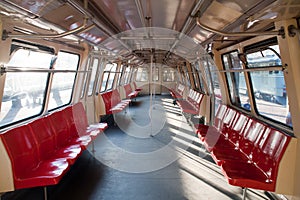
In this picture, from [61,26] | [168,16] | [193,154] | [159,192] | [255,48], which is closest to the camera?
[61,26]

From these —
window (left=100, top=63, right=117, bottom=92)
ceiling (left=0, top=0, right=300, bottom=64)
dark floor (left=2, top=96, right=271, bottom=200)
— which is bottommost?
dark floor (left=2, top=96, right=271, bottom=200)

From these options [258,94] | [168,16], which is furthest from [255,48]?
[168,16]

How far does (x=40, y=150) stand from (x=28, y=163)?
1.06 feet

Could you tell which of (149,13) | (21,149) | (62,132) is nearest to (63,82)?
(62,132)

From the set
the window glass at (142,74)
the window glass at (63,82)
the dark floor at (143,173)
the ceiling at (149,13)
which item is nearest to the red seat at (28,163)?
the dark floor at (143,173)

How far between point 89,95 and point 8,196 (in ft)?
13.4

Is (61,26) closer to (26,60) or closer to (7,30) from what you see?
(7,30)

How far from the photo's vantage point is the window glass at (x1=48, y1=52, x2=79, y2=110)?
15.4 feet

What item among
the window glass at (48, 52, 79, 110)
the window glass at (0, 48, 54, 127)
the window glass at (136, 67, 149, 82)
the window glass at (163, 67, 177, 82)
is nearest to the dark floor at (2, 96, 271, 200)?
the window glass at (0, 48, 54, 127)

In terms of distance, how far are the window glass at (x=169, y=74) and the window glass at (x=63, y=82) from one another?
11.5m

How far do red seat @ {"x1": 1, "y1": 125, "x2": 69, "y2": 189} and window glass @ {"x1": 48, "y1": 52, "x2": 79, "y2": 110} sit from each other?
1.82m

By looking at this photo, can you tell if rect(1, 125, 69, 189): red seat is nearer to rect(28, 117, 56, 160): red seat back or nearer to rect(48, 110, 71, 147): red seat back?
rect(28, 117, 56, 160): red seat back

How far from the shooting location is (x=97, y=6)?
2.51m

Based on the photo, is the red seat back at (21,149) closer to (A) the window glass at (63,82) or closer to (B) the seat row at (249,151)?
(A) the window glass at (63,82)
